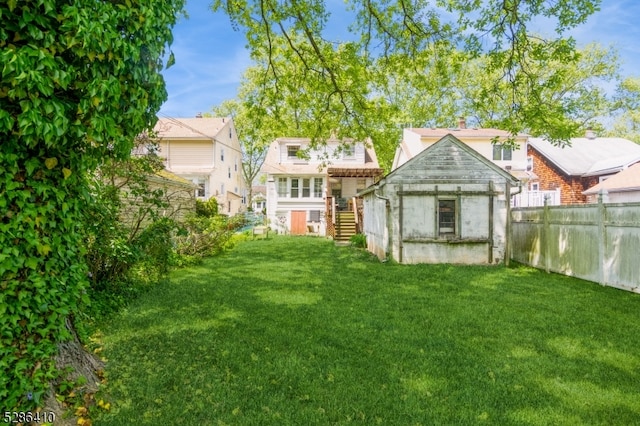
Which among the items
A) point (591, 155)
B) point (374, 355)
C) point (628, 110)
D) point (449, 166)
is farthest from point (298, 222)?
point (628, 110)

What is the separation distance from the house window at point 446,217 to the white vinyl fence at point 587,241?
233 centimetres

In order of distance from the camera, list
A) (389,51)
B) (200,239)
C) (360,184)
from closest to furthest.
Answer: (389,51) → (200,239) → (360,184)

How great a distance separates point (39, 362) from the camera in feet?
9.96

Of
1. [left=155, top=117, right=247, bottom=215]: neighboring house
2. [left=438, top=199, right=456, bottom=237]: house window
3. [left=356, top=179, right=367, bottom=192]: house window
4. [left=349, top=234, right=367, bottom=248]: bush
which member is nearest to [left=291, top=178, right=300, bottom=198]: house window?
[left=356, top=179, right=367, bottom=192]: house window

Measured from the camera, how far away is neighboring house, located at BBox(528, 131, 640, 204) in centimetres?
2506

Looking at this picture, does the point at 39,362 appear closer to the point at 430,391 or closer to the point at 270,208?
the point at 430,391

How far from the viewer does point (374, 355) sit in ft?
16.2

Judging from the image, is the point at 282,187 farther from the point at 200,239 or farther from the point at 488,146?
the point at 488,146

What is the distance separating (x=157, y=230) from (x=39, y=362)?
15.3ft

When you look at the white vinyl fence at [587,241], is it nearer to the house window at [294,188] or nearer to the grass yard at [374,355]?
the grass yard at [374,355]

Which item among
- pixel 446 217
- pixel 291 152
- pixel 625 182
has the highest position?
pixel 291 152

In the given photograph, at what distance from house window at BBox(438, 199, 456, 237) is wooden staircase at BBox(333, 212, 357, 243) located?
8.10 m

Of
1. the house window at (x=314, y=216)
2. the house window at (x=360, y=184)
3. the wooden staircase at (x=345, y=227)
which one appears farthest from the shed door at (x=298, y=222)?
the wooden staircase at (x=345, y=227)

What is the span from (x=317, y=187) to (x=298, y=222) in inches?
114
